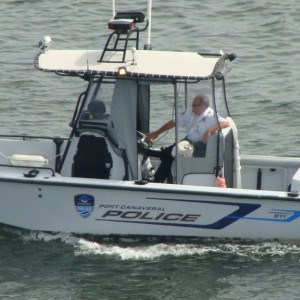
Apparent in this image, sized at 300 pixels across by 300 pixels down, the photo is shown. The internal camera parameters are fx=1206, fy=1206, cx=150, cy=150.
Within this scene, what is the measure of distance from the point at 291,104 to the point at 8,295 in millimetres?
8240

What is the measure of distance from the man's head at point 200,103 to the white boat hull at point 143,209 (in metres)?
0.88

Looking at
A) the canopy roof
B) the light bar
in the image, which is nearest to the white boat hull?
the canopy roof

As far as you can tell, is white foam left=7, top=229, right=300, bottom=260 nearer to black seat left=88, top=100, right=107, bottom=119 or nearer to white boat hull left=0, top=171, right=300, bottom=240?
white boat hull left=0, top=171, right=300, bottom=240

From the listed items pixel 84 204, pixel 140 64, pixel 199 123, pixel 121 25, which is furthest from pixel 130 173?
pixel 121 25

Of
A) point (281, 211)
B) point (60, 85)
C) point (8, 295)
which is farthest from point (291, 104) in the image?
point (8, 295)

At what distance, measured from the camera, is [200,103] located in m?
12.8

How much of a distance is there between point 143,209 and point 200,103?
4.21 ft

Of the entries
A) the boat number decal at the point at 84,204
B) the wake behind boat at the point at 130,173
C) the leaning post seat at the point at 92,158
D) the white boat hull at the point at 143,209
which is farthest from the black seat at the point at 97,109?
the boat number decal at the point at 84,204

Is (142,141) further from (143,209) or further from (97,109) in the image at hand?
(143,209)

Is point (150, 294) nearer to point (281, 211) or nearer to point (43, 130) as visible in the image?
point (281, 211)

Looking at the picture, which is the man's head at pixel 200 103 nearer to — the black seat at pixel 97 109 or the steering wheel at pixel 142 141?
the steering wheel at pixel 142 141

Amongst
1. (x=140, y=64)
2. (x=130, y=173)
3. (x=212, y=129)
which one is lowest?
(x=130, y=173)

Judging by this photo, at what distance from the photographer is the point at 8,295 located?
12016 millimetres

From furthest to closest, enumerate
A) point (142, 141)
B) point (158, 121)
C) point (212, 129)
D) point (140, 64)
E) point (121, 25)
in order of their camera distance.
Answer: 1. point (158, 121)
2. point (142, 141)
3. point (212, 129)
4. point (140, 64)
5. point (121, 25)
